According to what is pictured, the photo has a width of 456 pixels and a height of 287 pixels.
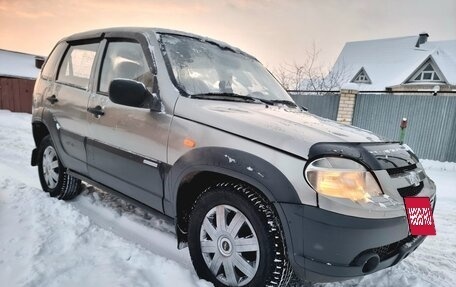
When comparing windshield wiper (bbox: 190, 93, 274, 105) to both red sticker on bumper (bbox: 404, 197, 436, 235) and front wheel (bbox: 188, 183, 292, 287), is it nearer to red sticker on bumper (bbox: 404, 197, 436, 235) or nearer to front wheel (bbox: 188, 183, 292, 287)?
front wheel (bbox: 188, 183, 292, 287)

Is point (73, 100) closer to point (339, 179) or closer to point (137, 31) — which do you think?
point (137, 31)

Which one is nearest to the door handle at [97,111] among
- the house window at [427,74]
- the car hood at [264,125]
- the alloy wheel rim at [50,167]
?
the car hood at [264,125]

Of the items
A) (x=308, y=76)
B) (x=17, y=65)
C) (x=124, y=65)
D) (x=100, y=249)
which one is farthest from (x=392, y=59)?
(x=17, y=65)

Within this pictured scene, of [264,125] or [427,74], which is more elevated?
[427,74]

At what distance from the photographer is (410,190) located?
6.24 ft

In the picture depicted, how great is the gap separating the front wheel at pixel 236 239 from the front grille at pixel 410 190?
746 millimetres

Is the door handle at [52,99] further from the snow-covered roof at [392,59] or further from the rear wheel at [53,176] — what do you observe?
the snow-covered roof at [392,59]

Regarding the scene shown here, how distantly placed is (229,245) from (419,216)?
116 cm

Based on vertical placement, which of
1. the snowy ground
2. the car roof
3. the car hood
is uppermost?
the car roof

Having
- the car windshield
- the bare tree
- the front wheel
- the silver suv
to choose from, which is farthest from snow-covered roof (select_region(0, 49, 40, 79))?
the front wheel

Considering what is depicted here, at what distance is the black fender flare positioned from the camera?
175 cm

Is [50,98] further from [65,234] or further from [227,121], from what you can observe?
[227,121]

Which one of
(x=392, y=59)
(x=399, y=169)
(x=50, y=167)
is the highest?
(x=392, y=59)

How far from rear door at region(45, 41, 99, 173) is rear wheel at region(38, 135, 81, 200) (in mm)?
277
